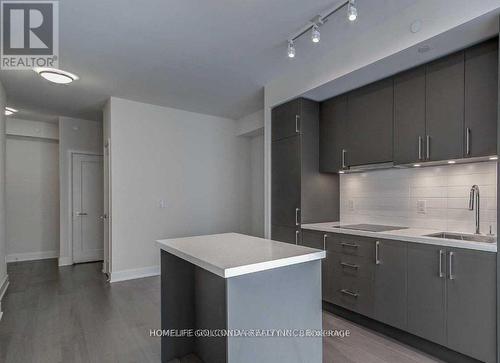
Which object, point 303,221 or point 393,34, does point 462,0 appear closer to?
point 393,34

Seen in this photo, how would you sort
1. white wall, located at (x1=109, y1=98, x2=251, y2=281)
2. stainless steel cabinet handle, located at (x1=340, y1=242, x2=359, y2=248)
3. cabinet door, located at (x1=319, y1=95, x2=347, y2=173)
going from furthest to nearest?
white wall, located at (x1=109, y1=98, x2=251, y2=281) < cabinet door, located at (x1=319, y1=95, x2=347, y2=173) < stainless steel cabinet handle, located at (x1=340, y1=242, x2=359, y2=248)

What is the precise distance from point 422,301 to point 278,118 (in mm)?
2409

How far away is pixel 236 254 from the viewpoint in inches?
63.3

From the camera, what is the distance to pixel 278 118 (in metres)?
3.52

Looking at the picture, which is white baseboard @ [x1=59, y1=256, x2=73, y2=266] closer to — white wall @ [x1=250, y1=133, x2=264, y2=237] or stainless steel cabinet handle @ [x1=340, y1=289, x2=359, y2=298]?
white wall @ [x1=250, y1=133, x2=264, y2=237]

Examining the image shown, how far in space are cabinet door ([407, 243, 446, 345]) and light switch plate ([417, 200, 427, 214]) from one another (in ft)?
2.05

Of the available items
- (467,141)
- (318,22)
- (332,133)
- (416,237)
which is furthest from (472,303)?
(318,22)

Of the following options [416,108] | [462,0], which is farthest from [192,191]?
[462,0]

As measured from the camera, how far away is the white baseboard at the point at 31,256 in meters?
5.40

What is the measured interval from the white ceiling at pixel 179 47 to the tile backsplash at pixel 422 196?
145 cm

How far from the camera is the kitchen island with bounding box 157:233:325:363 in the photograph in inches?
57.5

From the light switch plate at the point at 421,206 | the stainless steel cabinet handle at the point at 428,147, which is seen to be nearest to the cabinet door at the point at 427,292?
the light switch plate at the point at 421,206

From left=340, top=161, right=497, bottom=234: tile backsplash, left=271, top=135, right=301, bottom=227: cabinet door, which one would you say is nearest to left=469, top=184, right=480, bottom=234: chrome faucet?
left=340, top=161, right=497, bottom=234: tile backsplash

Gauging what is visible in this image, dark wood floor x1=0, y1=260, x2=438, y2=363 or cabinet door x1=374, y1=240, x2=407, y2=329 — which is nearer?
dark wood floor x1=0, y1=260, x2=438, y2=363
